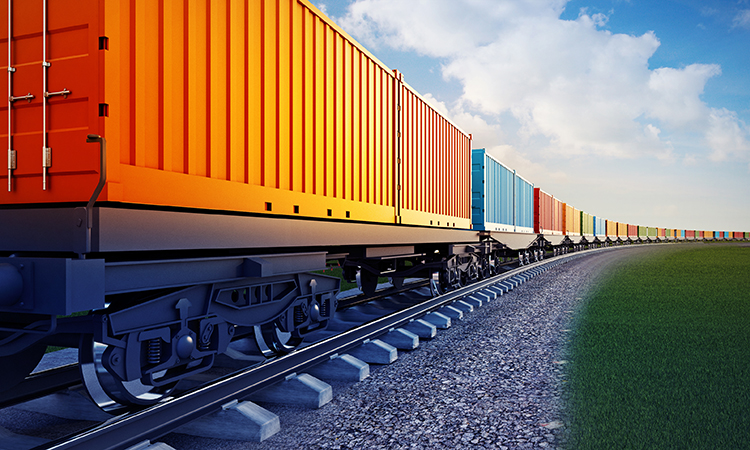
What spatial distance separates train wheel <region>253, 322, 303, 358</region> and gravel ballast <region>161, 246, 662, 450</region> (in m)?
0.91

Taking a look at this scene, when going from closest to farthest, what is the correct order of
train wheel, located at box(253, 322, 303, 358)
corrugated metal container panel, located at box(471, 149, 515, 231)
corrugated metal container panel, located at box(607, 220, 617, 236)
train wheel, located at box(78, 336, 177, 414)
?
train wheel, located at box(78, 336, 177, 414) → train wheel, located at box(253, 322, 303, 358) → corrugated metal container panel, located at box(471, 149, 515, 231) → corrugated metal container panel, located at box(607, 220, 617, 236)

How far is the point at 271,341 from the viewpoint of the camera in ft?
16.3

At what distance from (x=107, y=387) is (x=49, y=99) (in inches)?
77.4

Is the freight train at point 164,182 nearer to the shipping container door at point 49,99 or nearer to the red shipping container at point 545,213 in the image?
the shipping container door at point 49,99

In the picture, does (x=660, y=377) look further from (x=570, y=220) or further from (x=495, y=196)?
(x=570, y=220)

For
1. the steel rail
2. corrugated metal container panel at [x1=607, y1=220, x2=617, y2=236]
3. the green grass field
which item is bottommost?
the green grass field

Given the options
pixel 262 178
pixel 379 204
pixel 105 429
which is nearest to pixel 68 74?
pixel 262 178

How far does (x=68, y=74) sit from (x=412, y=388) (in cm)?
361

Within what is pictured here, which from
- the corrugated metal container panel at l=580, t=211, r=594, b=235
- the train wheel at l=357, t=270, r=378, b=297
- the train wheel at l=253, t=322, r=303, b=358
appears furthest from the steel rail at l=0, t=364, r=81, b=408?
the corrugated metal container panel at l=580, t=211, r=594, b=235

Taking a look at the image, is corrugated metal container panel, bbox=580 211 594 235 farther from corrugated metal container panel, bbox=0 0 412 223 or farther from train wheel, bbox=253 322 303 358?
train wheel, bbox=253 322 303 358

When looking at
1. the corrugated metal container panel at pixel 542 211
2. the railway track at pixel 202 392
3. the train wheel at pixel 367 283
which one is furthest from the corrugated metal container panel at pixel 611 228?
the railway track at pixel 202 392

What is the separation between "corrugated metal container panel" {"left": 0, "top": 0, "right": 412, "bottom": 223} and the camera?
287 cm

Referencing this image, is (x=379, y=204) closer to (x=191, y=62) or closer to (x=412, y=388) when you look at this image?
(x=412, y=388)

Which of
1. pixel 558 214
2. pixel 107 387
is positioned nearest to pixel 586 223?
pixel 558 214
